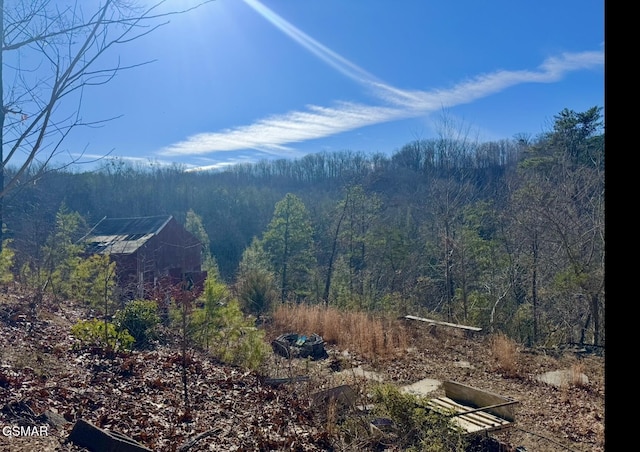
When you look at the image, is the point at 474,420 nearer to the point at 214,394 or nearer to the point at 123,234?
the point at 214,394

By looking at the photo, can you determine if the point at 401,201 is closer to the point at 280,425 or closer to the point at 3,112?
the point at 280,425

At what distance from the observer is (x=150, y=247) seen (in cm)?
1783

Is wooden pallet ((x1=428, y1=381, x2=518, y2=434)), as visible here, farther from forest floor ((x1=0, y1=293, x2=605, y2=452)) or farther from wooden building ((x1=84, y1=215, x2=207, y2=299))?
wooden building ((x1=84, y1=215, x2=207, y2=299))

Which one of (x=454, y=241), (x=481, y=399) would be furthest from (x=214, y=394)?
(x=454, y=241)

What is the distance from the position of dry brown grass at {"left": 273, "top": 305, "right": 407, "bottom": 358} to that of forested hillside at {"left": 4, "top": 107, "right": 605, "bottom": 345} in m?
2.20

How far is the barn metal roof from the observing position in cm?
1717

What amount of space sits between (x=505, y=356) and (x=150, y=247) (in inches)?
593

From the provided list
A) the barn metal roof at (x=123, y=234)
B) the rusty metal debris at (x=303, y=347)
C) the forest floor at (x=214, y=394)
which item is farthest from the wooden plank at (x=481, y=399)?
the barn metal roof at (x=123, y=234)

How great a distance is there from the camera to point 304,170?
49.2 m

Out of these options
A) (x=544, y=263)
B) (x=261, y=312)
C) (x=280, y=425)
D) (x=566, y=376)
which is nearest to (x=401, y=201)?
(x=544, y=263)

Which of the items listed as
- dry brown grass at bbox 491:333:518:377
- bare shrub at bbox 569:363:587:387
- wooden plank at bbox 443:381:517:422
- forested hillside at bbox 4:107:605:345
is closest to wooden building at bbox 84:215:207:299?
forested hillside at bbox 4:107:605:345

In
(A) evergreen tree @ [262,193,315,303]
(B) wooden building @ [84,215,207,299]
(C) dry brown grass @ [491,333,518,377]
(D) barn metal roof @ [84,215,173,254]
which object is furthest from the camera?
(A) evergreen tree @ [262,193,315,303]

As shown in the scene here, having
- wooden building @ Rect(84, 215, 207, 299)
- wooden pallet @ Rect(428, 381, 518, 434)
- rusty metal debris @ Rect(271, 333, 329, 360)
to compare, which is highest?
wooden building @ Rect(84, 215, 207, 299)

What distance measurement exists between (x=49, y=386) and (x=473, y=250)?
13.0 metres
